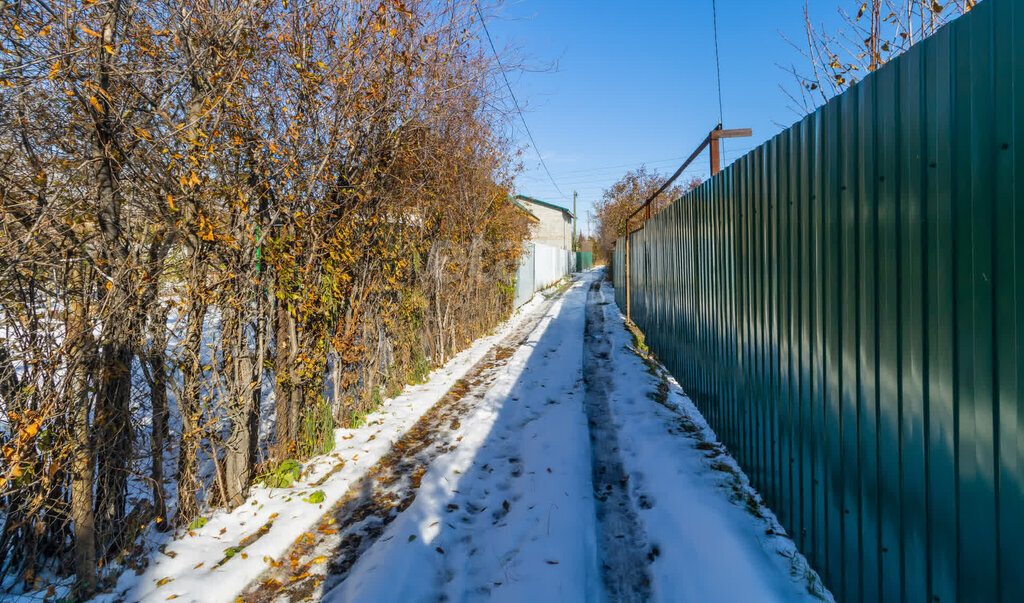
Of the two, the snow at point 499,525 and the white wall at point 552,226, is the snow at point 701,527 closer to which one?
the snow at point 499,525

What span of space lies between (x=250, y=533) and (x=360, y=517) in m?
0.67

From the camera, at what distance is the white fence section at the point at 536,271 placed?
49.9 feet

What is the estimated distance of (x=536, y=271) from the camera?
19.8m

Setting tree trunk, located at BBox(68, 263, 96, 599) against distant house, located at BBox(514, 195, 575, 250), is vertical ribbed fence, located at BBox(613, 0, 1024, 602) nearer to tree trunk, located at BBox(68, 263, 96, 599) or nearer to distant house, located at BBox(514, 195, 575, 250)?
tree trunk, located at BBox(68, 263, 96, 599)

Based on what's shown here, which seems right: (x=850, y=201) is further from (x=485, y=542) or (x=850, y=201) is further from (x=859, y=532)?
(x=485, y=542)

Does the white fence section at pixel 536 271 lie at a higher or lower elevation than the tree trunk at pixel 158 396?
higher

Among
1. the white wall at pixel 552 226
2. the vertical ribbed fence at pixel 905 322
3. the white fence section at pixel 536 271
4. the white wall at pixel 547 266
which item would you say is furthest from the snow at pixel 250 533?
the white wall at pixel 552 226

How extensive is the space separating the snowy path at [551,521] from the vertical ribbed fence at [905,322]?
1.52 feet

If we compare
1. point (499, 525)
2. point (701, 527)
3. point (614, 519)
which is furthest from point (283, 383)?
point (701, 527)

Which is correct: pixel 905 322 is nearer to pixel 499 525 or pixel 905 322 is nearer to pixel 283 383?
pixel 499 525

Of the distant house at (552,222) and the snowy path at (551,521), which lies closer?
the snowy path at (551,521)

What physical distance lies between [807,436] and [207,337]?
3705 mm

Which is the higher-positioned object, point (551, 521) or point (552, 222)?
point (552, 222)

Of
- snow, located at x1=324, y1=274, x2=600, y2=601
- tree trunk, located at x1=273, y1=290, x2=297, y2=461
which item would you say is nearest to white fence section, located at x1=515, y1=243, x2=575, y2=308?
snow, located at x1=324, y1=274, x2=600, y2=601
